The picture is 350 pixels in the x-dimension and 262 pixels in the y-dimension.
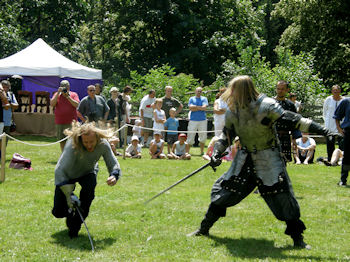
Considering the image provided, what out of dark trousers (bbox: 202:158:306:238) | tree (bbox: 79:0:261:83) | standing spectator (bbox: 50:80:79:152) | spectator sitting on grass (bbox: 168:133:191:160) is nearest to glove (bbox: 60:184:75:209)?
dark trousers (bbox: 202:158:306:238)

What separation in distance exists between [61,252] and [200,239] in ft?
4.88

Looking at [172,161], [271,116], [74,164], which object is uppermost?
[271,116]

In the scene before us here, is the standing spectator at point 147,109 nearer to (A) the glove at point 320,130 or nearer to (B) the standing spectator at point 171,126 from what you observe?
(B) the standing spectator at point 171,126

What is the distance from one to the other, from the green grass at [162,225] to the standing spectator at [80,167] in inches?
11.9

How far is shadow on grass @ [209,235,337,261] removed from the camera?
17.3 ft

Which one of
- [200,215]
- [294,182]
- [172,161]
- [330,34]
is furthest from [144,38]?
[200,215]

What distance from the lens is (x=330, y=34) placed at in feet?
88.9

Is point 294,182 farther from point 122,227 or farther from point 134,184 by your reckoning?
point 122,227

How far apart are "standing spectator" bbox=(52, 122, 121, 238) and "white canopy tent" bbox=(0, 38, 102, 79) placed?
41.9ft

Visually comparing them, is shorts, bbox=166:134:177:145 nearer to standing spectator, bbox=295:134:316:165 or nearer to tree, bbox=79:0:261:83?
standing spectator, bbox=295:134:316:165

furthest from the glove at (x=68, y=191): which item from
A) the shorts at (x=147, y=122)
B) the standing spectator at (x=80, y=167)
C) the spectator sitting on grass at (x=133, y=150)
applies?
the shorts at (x=147, y=122)

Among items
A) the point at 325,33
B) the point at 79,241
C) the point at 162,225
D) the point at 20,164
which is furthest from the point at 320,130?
the point at 325,33

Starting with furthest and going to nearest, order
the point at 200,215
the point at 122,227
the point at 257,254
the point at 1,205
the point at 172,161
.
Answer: the point at 172,161, the point at 1,205, the point at 200,215, the point at 122,227, the point at 257,254

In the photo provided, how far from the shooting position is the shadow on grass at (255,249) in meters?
5.29
